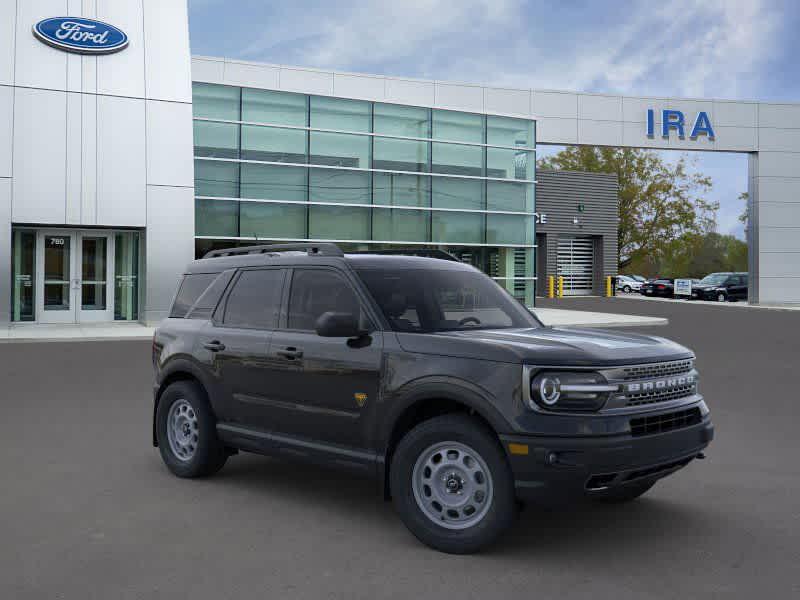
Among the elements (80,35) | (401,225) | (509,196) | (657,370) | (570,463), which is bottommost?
(570,463)

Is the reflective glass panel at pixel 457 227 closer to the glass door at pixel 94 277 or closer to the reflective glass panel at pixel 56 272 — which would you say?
the glass door at pixel 94 277

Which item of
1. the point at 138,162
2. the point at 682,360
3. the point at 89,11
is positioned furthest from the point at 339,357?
the point at 89,11

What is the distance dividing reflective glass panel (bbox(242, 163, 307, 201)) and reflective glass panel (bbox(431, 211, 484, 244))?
5.23 meters

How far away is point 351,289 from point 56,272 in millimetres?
22145

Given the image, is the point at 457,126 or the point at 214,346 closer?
the point at 214,346

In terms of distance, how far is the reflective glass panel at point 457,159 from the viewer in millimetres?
32156

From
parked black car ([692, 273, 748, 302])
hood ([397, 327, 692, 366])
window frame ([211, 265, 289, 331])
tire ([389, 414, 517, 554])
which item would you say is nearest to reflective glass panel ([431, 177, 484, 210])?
parked black car ([692, 273, 748, 302])

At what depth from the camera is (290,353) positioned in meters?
6.14

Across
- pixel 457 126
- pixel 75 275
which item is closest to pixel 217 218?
pixel 75 275

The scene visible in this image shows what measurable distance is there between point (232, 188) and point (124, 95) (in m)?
4.71

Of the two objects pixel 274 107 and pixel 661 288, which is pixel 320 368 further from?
pixel 661 288

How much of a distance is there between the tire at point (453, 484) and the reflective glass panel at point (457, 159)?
2740 centimetres

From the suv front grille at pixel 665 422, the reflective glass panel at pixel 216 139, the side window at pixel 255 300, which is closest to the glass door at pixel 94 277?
the reflective glass panel at pixel 216 139

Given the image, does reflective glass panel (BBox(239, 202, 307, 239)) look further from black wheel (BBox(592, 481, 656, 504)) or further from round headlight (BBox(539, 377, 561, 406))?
round headlight (BBox(539, 377, 561, 406))
